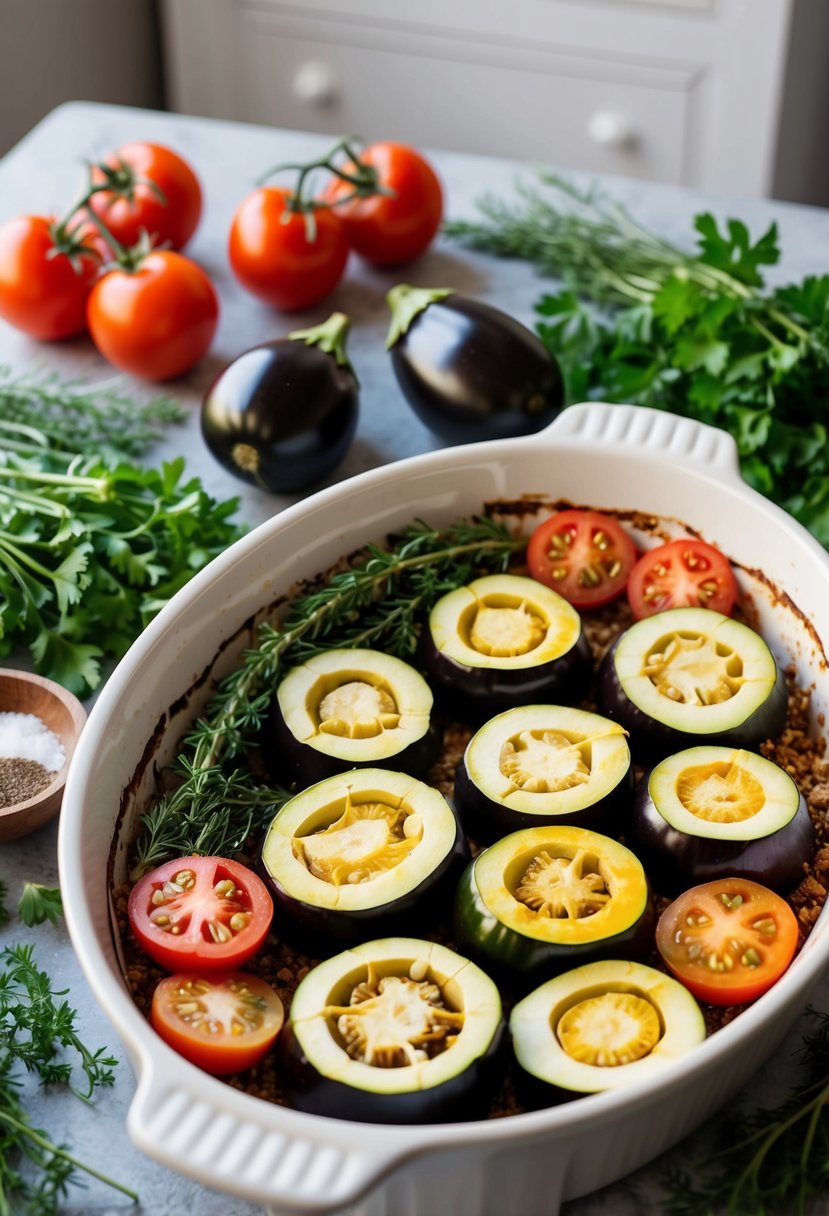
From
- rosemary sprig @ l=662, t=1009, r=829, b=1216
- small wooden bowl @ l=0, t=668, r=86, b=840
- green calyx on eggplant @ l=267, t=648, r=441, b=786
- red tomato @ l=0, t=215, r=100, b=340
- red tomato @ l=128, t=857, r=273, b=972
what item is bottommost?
rosemary sprig @ l=662, t=1009, r=829, b=1216

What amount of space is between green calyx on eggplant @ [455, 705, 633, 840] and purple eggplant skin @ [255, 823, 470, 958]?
68 mm

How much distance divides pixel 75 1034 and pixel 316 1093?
0.30 meters

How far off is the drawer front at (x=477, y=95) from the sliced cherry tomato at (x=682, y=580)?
6.49ft

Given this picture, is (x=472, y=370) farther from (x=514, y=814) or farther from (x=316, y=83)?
(x=316, y=83)

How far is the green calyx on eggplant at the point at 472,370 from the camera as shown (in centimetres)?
158

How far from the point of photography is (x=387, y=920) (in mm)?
A: 1059

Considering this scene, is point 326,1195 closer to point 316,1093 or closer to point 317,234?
point 316,1093

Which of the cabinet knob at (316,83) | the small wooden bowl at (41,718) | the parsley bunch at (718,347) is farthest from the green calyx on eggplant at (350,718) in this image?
the cabinet knob at (316,83)

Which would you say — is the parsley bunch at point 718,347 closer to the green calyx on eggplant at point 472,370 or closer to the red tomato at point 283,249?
the green calyx on eggplant at point 472,370


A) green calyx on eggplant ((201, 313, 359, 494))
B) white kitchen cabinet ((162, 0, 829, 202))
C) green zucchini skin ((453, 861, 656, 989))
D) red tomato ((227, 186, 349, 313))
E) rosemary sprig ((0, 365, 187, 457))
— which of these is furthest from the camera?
white kitchen cabinet ((162, 0, 829, 202))

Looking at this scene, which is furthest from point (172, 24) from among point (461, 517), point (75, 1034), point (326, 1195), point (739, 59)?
point (326, 1195)

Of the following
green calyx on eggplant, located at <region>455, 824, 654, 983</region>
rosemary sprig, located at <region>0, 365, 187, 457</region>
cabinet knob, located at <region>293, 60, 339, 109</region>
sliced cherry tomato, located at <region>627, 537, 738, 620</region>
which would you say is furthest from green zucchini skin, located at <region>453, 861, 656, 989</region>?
cabinet knob, located at <region>293, 60, 339, 109</region>

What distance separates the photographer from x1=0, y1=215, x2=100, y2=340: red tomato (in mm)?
1812

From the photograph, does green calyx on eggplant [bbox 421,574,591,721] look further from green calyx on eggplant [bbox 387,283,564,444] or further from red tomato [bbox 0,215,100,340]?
red tomato [bbox 0,215,100,340]
